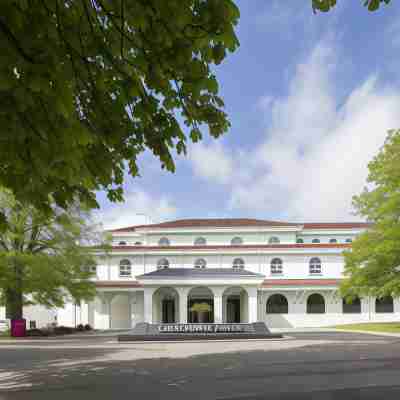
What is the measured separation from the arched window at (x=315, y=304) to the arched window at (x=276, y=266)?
368 cm

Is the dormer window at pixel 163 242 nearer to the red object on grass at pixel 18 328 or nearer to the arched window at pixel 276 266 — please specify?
the arched window at pixel 276 266

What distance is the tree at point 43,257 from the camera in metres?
26.5

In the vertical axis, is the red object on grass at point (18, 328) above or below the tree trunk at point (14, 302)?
below

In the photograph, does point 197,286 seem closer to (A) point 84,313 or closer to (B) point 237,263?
(B) point 237,263

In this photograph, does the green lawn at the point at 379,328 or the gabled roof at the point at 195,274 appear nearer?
the green lawn at the point at 379,328

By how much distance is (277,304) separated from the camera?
1591 inches

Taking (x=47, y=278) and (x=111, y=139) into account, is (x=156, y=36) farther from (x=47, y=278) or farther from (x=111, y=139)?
(x=47, y=278)

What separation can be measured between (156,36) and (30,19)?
1.31m

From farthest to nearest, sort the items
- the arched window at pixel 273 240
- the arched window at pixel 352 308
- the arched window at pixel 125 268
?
the arched window at pixel 273 240 → the arched window at pixel 125 268 → the arched window at pixel 352 308

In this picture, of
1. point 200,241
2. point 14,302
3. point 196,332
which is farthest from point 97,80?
point 200,241

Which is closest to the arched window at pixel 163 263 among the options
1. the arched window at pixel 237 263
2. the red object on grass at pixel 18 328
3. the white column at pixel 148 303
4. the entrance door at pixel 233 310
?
the white column at pixel 148 303

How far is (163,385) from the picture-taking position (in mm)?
8852

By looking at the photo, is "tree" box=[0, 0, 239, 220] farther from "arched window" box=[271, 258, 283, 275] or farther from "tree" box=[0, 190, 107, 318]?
"arched window" box=[271, 258, 283, 275]

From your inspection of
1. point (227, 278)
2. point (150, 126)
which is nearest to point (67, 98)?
point (150, 126)
